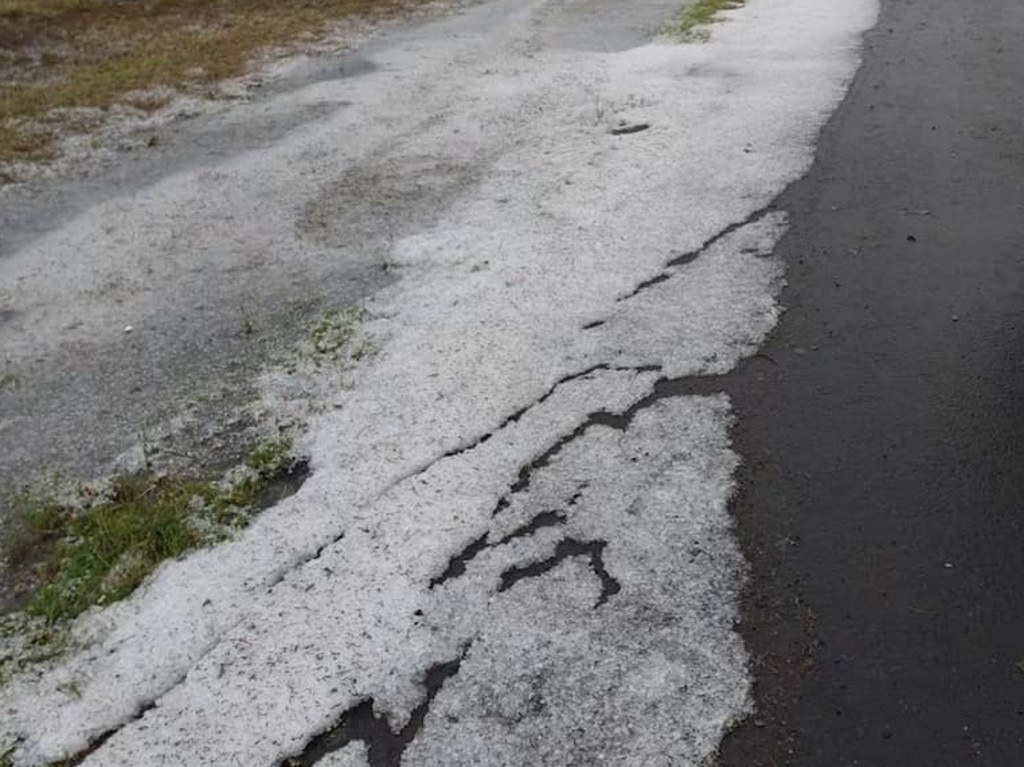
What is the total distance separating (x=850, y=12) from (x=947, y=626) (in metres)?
12.9

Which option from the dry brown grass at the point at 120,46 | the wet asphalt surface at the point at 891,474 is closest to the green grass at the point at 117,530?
the wet asphalt surface at the point at 891,474

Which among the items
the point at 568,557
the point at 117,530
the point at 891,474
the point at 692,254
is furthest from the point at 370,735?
the point at 692,254

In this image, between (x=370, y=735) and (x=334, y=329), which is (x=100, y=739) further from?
(x=334, y=329)

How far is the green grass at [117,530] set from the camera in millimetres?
4555

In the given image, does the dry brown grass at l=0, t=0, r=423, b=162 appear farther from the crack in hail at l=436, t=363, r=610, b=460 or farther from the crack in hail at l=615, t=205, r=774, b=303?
the crack in hail at l=436, t=363, r=610, b=460

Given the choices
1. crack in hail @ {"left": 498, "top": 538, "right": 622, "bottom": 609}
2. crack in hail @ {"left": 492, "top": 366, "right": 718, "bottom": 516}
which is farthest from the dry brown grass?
crack in hail @ {"left": 498, "top": 538, "right": 622, "bottom": 609}

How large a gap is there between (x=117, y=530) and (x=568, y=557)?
221cm

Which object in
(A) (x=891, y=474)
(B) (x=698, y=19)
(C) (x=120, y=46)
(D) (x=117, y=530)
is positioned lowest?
(A) (x=891, y=474)

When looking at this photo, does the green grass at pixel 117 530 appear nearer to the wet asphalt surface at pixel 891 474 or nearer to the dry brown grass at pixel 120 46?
the wet asphalt surface at pixel 891 474

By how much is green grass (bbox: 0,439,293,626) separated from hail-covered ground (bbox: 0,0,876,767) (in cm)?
18

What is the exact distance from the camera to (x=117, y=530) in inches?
191

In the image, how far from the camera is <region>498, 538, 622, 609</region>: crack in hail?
4266mm

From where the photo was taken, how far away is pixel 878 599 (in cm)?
409

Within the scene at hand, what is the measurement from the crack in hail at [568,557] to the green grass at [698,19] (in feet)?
35.2
